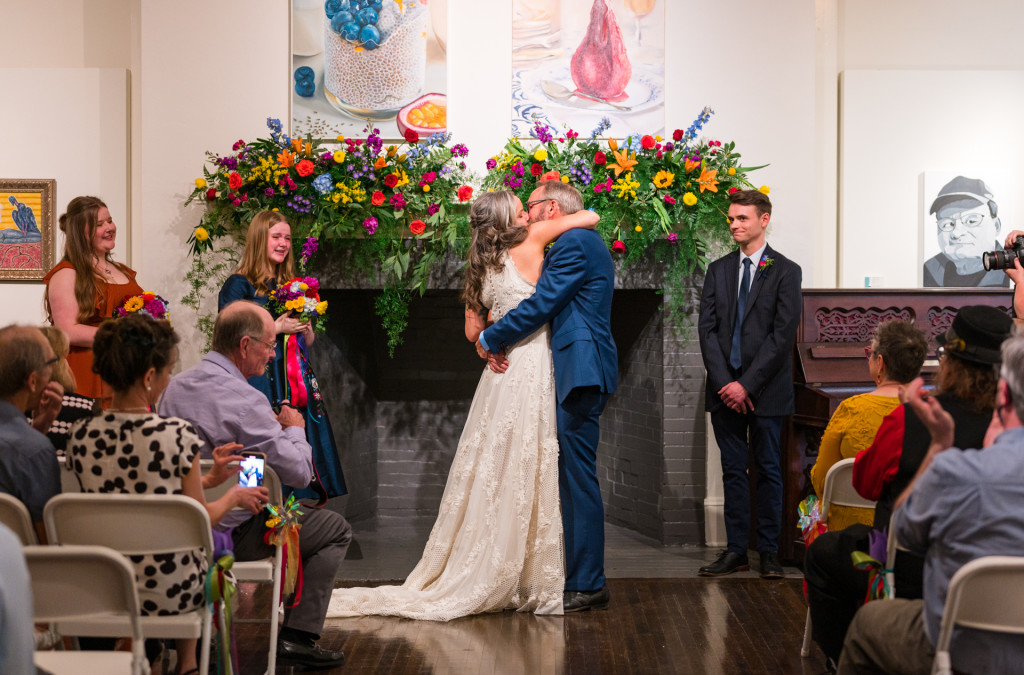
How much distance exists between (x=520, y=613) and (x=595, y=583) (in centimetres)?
35

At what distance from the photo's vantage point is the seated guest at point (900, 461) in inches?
102

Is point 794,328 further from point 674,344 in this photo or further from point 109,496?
point 109,496

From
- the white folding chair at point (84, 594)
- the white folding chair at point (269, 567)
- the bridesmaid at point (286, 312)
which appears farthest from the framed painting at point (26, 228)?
the white folding chair at point (84, 594)

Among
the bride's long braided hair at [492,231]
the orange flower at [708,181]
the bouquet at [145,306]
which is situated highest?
the orange flower at [708,181]

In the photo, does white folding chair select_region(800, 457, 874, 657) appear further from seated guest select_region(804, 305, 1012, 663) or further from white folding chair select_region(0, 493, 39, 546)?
white folding chair select_region(0, 493, 39, 546)

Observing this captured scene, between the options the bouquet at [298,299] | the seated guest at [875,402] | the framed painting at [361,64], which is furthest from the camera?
the framed painting at [361,64]

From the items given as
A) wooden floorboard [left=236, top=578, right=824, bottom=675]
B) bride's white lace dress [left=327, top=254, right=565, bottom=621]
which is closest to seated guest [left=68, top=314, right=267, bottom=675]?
wooden floorboard [left=236, top=578, right=824, bottom=675]

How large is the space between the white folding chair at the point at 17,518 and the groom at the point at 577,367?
2.13 m

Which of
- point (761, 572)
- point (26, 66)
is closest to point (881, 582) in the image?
point (761, 572)

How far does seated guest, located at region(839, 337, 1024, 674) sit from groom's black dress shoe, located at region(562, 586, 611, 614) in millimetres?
1939

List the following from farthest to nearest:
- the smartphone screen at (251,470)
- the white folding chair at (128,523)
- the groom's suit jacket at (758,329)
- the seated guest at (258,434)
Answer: the groom's suit jacket at (758,329)
the seated guest at (258,434)
the smartphone screen at (251,470)
the white folding chair at (128,523)

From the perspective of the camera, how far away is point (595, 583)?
4.20m

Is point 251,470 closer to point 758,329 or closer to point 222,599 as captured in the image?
point 222,599

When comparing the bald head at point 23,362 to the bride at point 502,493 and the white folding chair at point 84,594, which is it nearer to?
the white folding chair at point 84,594
